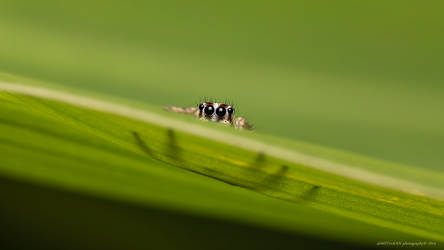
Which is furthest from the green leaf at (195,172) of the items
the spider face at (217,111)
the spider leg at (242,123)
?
the spider face at (217,111)

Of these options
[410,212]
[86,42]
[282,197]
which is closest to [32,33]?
[86,42]

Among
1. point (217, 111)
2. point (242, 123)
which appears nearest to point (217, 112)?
point (217, 111)

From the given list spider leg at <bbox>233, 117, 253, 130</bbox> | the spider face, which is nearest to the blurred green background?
spider leg at <bbox>233, 117, 253, 130</bbox>

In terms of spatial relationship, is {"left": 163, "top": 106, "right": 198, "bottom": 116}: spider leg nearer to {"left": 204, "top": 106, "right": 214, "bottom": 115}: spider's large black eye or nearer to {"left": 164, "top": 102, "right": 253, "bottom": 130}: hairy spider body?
{"left": 164, "top": 102, "right": 253, "bottom": 130}: hairy spider body

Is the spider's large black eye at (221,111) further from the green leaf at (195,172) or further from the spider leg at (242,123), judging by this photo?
the green leaf at (195,172)

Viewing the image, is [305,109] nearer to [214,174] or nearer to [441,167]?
[441,167]

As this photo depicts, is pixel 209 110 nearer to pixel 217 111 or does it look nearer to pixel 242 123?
pixel 217 111

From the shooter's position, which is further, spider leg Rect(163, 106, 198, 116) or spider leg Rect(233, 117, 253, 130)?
spider leg Rect(233, 117, 253, 130)

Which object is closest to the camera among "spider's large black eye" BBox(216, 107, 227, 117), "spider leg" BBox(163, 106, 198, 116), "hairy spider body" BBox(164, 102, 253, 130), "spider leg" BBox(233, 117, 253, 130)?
"spider leg" BBox(163, 106, 198, 116)
